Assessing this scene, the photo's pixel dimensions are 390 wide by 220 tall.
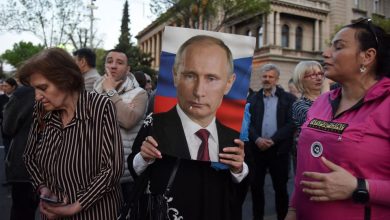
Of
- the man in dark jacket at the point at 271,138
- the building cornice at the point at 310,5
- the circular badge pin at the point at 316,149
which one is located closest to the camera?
the circular badge pin at the point at 316,149

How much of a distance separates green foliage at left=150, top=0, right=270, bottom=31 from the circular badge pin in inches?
834

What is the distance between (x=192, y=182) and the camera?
1.78 m

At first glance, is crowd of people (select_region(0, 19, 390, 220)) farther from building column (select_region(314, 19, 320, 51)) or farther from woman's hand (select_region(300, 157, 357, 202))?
building column (select_region(314, 19, 320, 51))

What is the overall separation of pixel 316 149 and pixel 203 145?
0.60m

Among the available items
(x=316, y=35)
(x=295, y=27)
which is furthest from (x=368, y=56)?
(x=316, y=35)

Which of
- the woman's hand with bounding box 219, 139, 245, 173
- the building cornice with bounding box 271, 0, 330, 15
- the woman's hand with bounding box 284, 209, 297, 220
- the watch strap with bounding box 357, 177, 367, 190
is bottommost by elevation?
the woman's hand with bounding box 284, 209, 297, 220

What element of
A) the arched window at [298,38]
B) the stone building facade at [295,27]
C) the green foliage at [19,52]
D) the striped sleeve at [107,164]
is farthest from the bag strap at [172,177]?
the green foliage at [19,52]

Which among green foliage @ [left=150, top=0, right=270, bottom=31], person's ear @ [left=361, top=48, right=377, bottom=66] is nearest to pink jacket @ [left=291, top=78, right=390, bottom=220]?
person's ear @ [left=361, top=48, right=377, bottom=66]

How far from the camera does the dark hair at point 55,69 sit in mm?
1988

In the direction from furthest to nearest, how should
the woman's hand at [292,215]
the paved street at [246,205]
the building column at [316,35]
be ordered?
the building column at [316,35] → the paved street at [246,205] → the woman's hand at [292,215]

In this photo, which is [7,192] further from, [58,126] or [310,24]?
[310,24]

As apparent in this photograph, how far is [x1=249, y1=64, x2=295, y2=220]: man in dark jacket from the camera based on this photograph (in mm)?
4508

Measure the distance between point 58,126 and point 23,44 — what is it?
8461 centimetres

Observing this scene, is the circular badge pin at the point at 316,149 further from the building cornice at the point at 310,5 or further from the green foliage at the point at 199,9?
the building cornice at the point at 310,5
